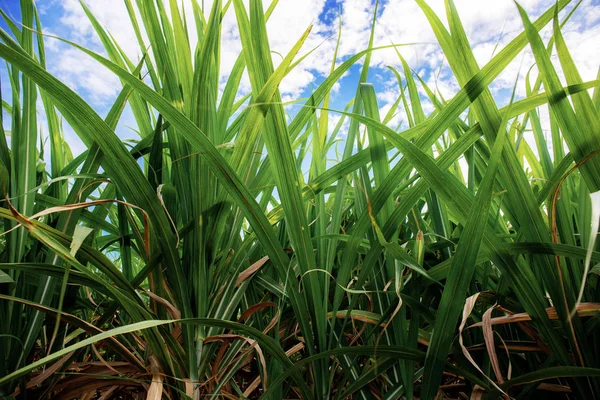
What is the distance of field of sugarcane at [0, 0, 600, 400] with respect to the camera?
1.30ft

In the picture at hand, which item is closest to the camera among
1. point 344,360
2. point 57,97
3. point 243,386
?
point 57,97

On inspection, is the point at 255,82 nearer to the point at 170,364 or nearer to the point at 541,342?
the point at 170,364

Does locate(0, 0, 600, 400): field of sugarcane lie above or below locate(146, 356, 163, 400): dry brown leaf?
above

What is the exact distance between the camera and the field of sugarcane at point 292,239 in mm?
398

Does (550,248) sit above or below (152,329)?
above

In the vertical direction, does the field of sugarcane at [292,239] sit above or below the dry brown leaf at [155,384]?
above

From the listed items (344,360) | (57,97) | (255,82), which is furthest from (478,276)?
(57,97)

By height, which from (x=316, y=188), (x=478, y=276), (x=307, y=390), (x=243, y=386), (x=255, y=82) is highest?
(x=255, y=82)

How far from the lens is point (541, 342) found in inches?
18.1

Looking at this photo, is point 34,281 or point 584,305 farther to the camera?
point 34,281

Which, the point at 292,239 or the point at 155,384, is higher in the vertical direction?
the point at 292,239

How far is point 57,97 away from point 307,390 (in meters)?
0.42

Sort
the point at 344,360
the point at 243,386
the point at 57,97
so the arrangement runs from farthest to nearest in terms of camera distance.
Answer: the point at 243,386 → the point at 344,360 → the point at 57,97

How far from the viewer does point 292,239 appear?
1.52 ft
